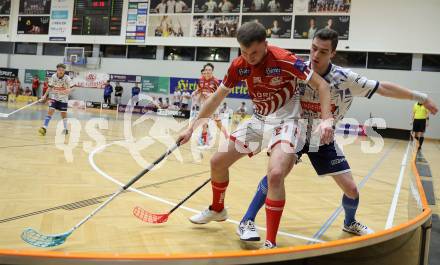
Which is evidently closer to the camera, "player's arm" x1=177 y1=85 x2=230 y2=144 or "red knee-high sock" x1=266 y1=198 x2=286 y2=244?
"red knee-high sock" x1=266 y1=198 x2=286 y2=244

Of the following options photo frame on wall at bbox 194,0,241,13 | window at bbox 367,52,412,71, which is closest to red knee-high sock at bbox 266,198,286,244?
window at bbox 367,52,412,71

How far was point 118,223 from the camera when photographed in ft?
10.9

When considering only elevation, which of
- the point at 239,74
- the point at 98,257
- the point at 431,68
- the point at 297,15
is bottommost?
the point at 98,257

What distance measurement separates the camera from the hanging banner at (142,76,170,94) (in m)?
23.7

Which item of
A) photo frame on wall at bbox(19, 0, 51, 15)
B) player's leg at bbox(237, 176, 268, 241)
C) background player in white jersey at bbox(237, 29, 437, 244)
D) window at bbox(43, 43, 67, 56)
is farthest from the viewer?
window at bbox(43, 43, 67, 56)

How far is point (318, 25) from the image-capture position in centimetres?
2022

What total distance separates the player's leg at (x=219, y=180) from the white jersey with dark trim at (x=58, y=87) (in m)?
7.65

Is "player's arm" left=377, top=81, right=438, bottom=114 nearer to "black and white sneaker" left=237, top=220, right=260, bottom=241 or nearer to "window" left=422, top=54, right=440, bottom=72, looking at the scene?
"black and white sneaker" left=237, top=220, right=260, bottom=241

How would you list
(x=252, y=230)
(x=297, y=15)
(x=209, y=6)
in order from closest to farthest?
(x=252, y=230) < (x=297, y=15) < (x=209, y=6)

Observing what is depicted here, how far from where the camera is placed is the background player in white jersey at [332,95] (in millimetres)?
2982

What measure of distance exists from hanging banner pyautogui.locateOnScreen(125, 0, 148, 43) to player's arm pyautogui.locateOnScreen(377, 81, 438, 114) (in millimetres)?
22294

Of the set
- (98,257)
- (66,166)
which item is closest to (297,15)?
(66,166)

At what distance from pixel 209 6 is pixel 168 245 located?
68.4 feet

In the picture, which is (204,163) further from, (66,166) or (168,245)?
(168,245)
